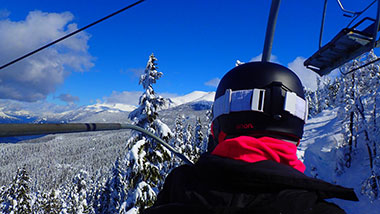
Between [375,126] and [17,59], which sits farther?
A: [375,126]

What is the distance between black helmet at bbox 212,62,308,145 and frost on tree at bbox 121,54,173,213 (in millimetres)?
12048

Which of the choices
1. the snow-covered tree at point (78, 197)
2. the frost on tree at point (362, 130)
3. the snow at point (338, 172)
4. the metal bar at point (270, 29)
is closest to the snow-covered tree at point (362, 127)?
the frost on tree at point (362, 130)

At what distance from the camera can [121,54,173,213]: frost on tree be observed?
43.1 ft

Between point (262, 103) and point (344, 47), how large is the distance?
8.39 ft

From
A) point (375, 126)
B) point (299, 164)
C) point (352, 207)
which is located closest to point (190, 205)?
point (299, 164)

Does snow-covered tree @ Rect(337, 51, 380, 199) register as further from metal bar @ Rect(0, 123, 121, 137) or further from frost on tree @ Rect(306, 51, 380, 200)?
metal bar @ Rect(0, 123, 121, 137)

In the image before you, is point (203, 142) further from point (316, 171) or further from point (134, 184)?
point (134, 184)

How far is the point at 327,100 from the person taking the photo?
69500mm

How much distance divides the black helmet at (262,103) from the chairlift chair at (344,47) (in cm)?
172

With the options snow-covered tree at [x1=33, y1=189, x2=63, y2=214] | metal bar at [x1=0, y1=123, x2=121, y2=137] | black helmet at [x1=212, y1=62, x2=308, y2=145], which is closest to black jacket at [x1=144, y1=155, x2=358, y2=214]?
black helmet at [x1=212, y1=62, x2=308, y2=145]

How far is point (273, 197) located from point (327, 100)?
8062 cm

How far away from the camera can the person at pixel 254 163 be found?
1.31m

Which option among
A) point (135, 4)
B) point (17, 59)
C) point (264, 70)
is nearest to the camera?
point (264, 70)

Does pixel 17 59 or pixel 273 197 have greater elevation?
pixel 17 59
